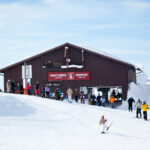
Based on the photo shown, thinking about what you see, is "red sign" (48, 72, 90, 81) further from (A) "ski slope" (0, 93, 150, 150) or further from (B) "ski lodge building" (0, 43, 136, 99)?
(A) "ski slope" (0, 93, 150, 150)

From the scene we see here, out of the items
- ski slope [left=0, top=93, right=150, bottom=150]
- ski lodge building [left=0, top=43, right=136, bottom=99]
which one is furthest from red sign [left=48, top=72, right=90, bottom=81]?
ski slope [left=0, top=93, right=150, bottom=150]

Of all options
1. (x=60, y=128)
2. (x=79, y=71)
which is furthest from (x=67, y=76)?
(x=60, y=128)

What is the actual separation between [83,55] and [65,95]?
15.5 feet

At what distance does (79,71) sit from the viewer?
3828cm

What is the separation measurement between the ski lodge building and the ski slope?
43.4 ft

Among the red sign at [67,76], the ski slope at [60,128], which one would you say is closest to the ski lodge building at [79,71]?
the red sign at [67,76]

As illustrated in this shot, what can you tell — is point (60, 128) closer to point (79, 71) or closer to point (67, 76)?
point (79, 71)

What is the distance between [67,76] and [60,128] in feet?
66.8

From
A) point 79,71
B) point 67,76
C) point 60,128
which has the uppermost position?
point 79,71

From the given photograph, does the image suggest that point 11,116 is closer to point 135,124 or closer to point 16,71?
point 135,124

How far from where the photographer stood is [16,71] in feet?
133

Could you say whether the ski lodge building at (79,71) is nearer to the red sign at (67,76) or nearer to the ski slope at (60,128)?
the red sign at (67,76)

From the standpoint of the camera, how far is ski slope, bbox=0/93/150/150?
44.2 ft

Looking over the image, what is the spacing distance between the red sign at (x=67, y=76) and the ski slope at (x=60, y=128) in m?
13.2
